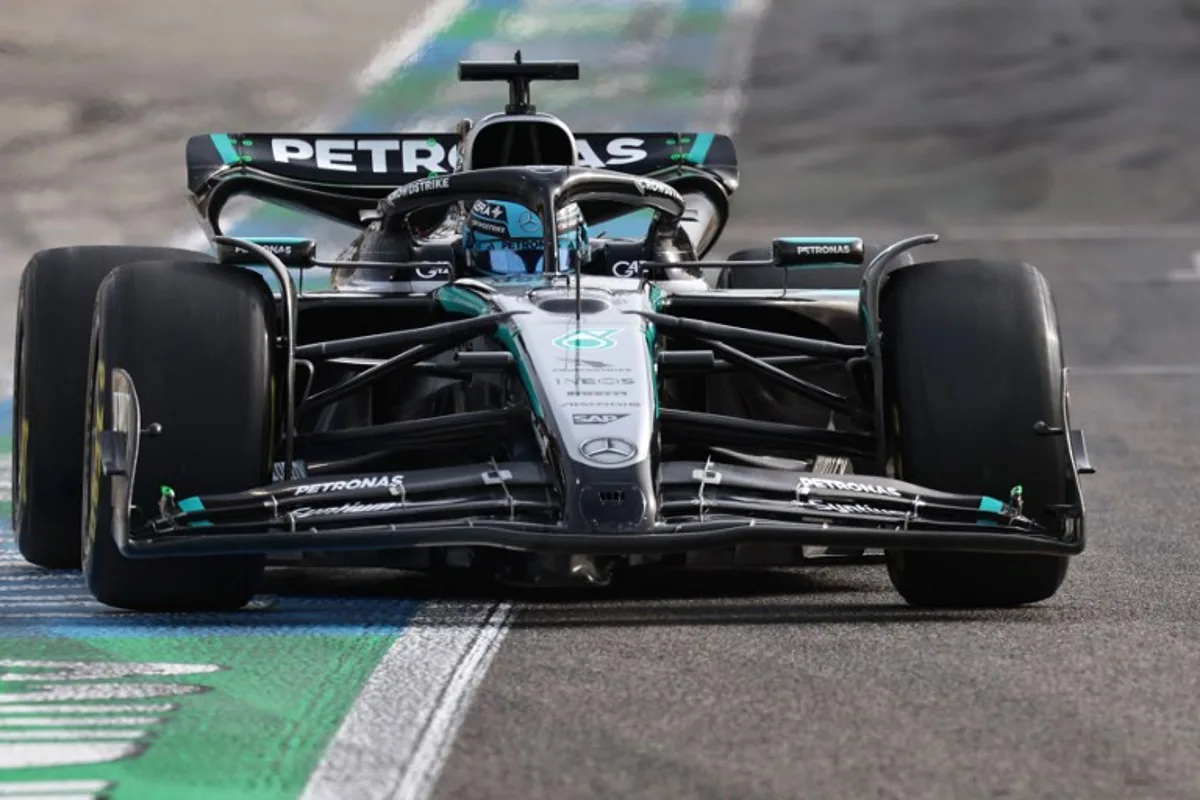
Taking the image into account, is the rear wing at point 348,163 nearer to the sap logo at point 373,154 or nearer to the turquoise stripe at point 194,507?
the sap logo at point 373,154

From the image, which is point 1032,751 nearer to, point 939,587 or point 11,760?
point 11,760

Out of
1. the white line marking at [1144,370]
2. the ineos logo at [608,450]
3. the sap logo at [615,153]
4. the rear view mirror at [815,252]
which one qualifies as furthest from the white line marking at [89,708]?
the white line marking at [1144,370]

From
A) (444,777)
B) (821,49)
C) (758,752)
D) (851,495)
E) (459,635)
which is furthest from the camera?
(821,49)

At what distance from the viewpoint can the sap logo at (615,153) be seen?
1105 cm

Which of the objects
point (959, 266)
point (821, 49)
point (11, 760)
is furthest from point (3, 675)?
point (821, 49)

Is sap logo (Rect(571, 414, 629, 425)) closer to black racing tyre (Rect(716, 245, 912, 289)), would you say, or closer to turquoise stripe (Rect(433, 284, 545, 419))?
turquoise stripe (Rect(433, 284, 545, 419))

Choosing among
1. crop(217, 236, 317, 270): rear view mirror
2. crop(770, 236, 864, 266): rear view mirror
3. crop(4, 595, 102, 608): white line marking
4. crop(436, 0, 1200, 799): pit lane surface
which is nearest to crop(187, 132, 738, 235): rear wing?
crop(770, 236, 864, 266): rear view mirror

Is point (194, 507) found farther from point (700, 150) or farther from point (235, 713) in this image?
point (700, 150)

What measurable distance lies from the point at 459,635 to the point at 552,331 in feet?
4.41

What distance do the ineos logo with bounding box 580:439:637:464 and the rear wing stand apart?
365 cm

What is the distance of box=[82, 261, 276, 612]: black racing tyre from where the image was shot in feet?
22.9

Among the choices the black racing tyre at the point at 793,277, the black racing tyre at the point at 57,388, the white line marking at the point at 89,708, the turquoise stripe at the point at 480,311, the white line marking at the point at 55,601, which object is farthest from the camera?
the black racing tyre at the point at 793,277

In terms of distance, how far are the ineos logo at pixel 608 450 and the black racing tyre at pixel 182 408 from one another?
3.26 ft

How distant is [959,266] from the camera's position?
7.70 metres
